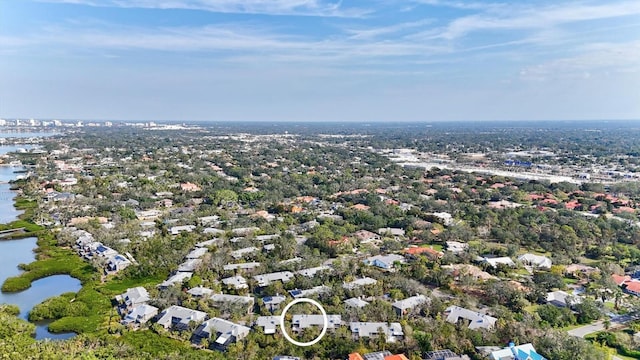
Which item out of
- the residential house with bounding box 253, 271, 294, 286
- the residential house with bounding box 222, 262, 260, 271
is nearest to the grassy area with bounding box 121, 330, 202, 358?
the residential house with bounding box 253, 271, 294, 286

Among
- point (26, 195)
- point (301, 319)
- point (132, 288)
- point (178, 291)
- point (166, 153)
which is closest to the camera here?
point (301, 319)

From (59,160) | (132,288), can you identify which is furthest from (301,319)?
(59,160)

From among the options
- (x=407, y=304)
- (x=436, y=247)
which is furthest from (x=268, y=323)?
(x=436, y=247)

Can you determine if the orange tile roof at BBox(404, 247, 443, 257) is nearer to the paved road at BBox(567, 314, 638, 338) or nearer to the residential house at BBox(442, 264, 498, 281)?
the residential house at BBox(442, 264, 498, 281)

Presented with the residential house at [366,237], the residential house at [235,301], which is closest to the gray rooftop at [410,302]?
the residential house at [235,301]

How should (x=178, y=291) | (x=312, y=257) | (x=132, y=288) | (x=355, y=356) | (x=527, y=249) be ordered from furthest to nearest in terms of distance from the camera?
(x=527, y=249), (x=312, y=257), (x=132, y=288), (x=178, y=291), (x=355, y=356)

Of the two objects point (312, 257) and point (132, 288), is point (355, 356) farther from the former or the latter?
point (132, 288)

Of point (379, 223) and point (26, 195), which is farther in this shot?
point (26, 195)

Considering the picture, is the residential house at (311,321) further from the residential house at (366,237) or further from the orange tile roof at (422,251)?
the residential house at (366,237)

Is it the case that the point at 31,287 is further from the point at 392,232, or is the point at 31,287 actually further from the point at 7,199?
the point at 7,199
